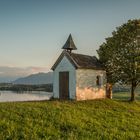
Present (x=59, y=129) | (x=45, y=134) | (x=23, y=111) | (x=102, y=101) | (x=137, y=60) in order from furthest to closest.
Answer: (x=137, y=60) < (x=102, y=101) < (x=23, y=111) < (x=59, y=129) < (x=45, y=134)

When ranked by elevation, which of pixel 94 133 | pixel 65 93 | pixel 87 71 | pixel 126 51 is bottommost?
pixel 94 133

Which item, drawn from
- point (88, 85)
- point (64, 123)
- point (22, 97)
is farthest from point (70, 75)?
point (22, 97)

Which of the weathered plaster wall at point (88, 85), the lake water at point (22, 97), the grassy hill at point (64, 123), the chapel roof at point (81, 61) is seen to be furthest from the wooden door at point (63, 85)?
the lake water at point (22, 97)

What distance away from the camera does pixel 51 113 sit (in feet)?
88.1

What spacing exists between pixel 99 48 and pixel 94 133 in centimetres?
2554

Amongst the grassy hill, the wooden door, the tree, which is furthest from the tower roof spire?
the grassy hill

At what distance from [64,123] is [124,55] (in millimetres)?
22191

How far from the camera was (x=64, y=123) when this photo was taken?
2436 centimetres

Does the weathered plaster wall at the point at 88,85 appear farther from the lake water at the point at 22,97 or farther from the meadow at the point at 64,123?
the lake water at the point at 22,97

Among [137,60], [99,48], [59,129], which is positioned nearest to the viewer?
[59,129]

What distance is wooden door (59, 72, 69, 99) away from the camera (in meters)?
40.1

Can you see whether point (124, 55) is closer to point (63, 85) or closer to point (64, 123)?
point (63, 85)

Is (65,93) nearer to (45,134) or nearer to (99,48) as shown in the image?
(99,48)

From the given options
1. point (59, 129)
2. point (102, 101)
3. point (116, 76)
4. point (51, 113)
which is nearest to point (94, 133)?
point (59, 129)
